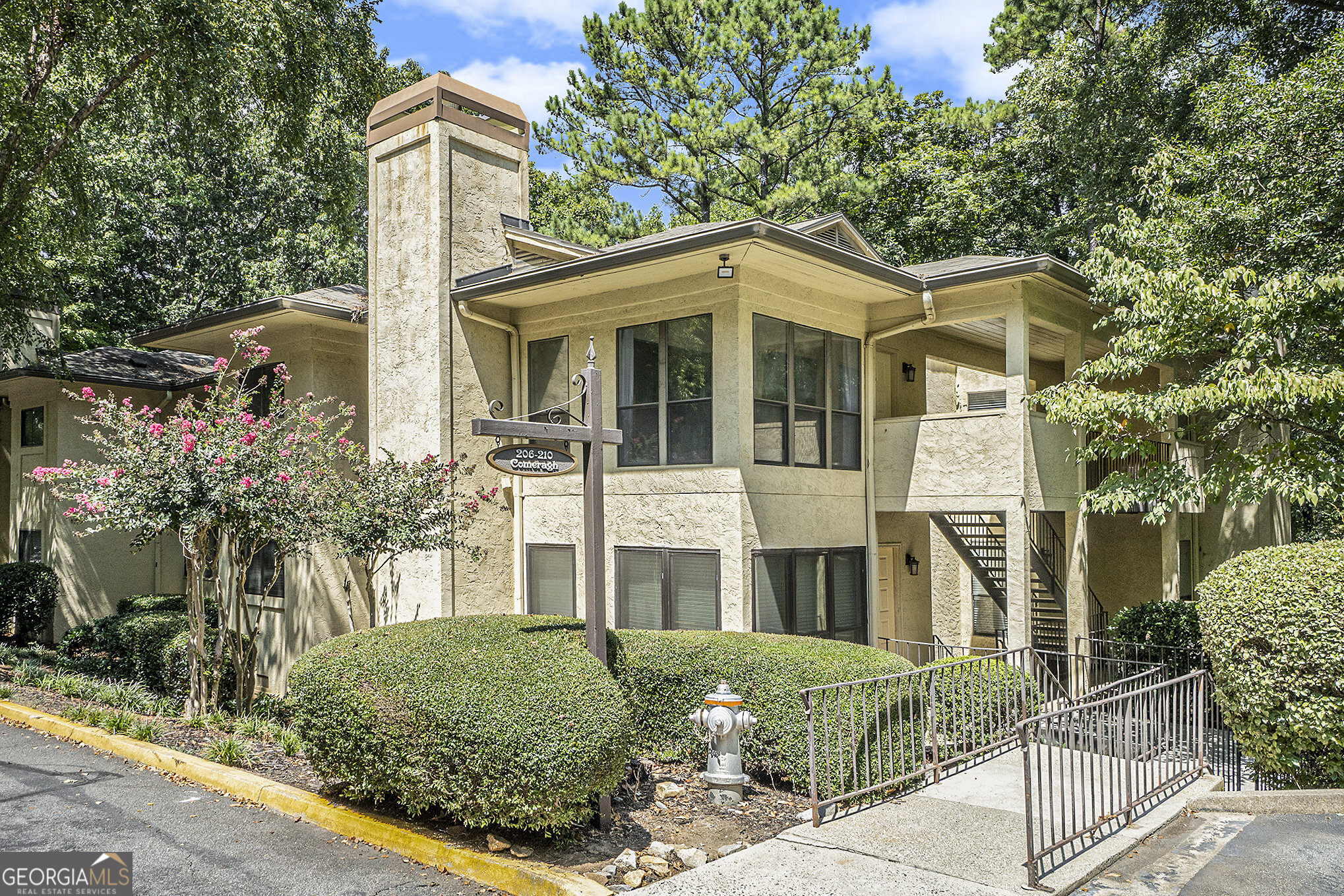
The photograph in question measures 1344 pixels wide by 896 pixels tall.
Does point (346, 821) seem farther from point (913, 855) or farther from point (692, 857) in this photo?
point (913, 855)

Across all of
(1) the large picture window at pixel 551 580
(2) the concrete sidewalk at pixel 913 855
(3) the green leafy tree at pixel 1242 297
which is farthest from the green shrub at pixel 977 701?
(1) the large picture window at pixel 551 580

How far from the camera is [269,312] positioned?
12.8m

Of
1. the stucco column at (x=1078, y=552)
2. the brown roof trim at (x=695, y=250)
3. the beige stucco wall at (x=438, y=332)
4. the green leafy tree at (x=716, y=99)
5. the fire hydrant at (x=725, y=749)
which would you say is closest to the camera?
the fire hydrant at (x=725, y=749)

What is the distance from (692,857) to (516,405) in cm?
772

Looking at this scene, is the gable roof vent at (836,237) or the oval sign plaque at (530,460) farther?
the gable roof vent at (836,237)

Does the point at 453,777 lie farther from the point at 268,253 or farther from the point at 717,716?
the point at 268,253

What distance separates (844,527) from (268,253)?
2124 cm

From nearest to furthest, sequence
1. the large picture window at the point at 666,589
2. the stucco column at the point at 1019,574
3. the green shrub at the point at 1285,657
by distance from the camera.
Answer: the green shrub at the point at 1285,657, the large picture window at the point at 666,589, the stucco column at the point at 1019,574

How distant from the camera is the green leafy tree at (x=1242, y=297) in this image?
1001 cm

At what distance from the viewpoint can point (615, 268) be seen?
414 inches

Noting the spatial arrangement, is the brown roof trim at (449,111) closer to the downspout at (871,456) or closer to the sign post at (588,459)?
the downspout at (871,456)

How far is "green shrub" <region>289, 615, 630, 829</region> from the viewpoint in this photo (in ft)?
19.4

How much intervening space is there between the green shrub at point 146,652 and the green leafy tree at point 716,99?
17.9 metres

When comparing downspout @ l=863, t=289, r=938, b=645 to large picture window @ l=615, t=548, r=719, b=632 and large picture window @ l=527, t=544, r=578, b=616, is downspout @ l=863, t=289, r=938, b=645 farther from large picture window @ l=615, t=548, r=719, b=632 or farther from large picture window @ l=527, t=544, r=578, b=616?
large picture window @ l=527, t=544, r=578, b=616
